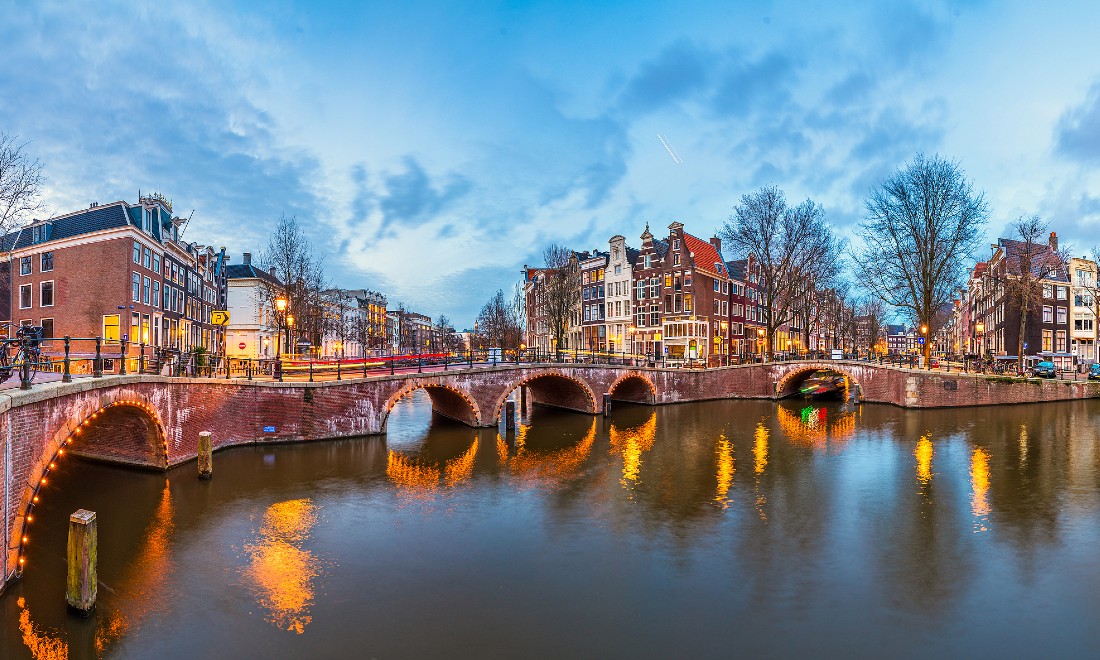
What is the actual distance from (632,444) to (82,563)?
21.2 metres

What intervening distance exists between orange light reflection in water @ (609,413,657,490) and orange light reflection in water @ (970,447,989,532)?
9719 millimetres

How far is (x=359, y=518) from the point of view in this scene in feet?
50.6

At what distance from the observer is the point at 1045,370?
135 feet

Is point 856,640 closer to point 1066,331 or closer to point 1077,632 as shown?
point 1077,632

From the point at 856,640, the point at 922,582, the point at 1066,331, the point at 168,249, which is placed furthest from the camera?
the point at 1066,331

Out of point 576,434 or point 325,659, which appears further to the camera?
point 576,434

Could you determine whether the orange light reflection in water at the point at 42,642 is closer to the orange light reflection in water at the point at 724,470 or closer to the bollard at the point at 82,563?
the bollard at the point at 82,563

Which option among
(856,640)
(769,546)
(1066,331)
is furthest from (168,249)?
(1066,331)

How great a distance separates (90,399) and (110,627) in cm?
685

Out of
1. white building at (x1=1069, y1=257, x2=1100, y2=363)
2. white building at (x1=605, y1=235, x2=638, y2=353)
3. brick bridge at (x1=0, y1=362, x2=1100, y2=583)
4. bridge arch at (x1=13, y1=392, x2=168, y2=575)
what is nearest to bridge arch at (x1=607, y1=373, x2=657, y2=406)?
brick bridge at (x1=0, y1=362, x2=1100, y2=583)

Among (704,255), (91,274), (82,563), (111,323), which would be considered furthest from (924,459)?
(91,274)

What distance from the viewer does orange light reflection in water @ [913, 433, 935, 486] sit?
19766mm

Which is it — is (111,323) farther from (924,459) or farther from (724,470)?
(924,459)

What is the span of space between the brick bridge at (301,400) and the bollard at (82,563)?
62.7 inches
